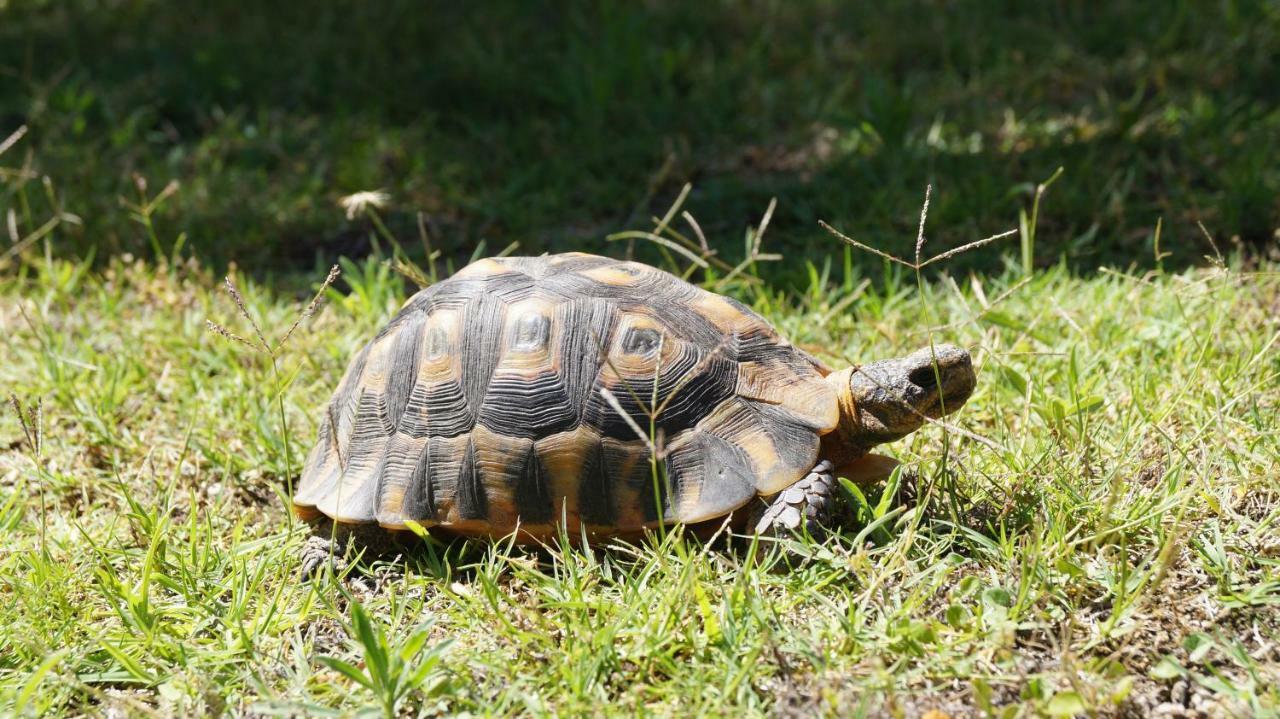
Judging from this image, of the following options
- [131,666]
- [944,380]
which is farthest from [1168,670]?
[131,666]

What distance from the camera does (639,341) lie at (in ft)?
8.51

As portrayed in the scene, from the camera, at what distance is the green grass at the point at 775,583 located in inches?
82.6

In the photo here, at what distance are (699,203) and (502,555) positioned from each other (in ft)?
8.46

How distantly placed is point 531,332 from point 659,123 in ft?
10.1

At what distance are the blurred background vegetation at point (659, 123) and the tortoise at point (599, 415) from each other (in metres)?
1.76

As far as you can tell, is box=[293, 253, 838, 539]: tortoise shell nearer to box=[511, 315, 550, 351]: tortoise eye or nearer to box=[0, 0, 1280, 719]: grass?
box=[511, 315, 550, 351]: tortoise eye

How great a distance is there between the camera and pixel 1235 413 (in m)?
2.90

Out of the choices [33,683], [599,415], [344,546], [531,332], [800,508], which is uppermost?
[531,332]

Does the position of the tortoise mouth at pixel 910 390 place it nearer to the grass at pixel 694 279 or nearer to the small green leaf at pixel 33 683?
the grass at pixel 694 279

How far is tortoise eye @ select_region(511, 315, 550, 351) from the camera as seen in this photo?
2621 millimetres

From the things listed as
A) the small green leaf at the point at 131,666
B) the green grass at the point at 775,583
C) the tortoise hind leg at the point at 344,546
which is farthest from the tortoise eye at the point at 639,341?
the small green leaf at the point at 131,666

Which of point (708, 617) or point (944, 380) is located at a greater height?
point (944, 380)

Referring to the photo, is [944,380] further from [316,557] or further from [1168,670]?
[316,557]

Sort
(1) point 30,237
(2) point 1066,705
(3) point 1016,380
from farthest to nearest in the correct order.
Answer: (1) point 30,237
(3) point 1016,380
(2) point 1066,705
